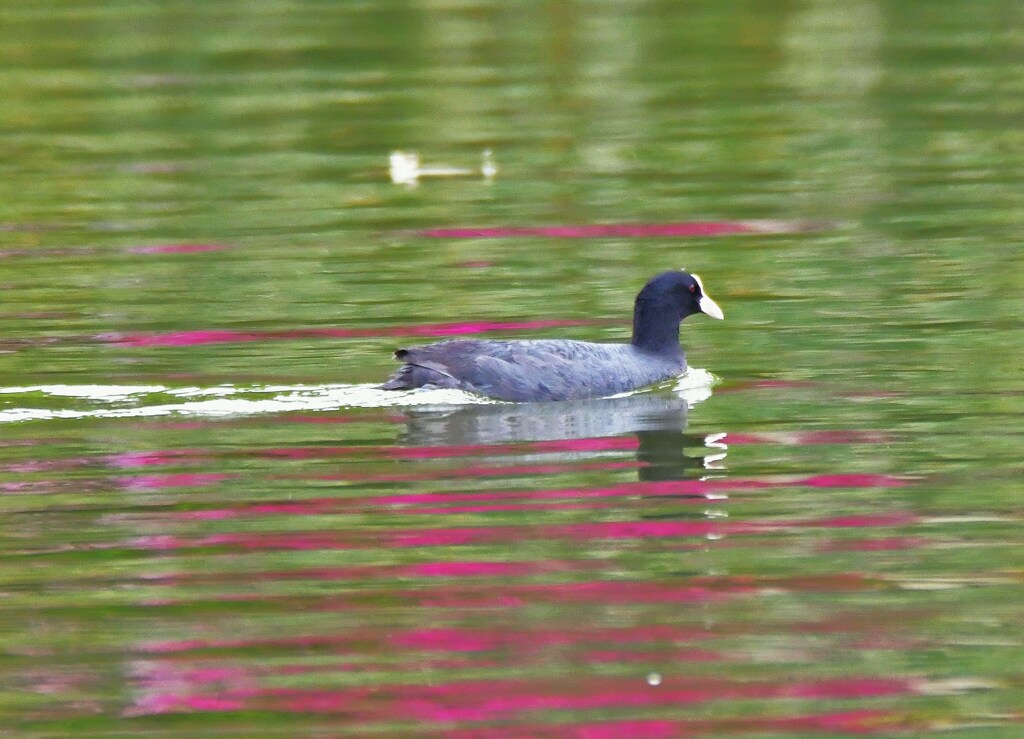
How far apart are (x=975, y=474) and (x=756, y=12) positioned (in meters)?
18.1

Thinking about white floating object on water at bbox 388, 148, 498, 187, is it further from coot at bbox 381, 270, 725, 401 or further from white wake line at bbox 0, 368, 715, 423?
white wake line at bbox 0, 368, 715, 423

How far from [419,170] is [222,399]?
7532mm

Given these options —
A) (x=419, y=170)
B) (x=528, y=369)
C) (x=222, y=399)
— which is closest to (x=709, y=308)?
(x=528, y=369)

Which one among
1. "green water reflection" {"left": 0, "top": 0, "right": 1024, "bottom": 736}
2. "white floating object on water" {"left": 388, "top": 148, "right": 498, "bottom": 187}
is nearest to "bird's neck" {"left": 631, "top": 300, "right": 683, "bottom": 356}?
"green water reflection" {"left": 0, "top": 0, "right": 1024, "bottom": 736}

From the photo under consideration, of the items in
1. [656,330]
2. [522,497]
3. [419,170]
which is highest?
[419,170]

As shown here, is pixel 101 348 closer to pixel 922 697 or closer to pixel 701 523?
pixel 701 523

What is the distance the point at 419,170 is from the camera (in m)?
18.0

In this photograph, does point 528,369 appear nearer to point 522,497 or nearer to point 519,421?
point 519,421

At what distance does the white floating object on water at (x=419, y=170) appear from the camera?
17.6 meters

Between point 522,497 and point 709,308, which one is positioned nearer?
point 522,497

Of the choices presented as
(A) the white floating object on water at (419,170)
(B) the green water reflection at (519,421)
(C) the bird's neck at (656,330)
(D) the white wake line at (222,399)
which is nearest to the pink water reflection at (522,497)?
(B) the green water reflection at (519,421)

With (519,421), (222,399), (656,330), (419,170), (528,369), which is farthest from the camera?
(419,170)

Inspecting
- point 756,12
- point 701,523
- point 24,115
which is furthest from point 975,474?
point 756,12

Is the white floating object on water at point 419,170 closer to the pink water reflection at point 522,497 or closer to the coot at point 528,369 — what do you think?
the coot at point 528,369
